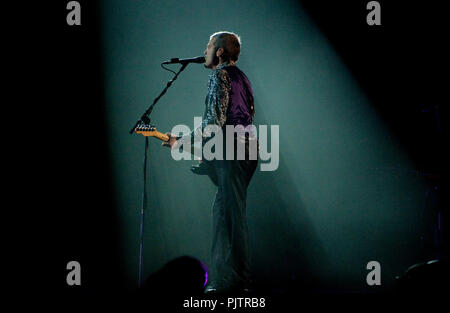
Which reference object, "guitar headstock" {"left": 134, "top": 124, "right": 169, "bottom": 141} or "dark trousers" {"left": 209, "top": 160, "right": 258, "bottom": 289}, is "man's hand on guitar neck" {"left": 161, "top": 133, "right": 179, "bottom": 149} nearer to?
"guitar headstock" {"left": 134, "top": 124, "right": 169, "bottom": 141}

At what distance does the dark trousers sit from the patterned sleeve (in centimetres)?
26

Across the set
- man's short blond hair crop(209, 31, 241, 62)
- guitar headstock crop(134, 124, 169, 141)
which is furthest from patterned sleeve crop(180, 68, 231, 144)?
guitar headstock crop(134, 124, 169, 141)

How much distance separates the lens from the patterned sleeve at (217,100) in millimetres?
2248

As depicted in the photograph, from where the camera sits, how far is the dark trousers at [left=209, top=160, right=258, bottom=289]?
2.20 meters

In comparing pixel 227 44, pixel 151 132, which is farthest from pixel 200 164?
pixel 227 44

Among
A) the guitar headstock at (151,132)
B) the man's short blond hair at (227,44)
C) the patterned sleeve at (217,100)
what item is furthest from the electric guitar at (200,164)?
the man's short blond hair at (227,44)

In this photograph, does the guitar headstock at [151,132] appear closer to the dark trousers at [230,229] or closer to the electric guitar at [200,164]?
the electric guitar at [200,164]

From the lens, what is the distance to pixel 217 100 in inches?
88.9

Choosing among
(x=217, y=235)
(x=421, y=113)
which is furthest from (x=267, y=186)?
(x=421, y=113)

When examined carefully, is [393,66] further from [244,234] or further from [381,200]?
[244,234]

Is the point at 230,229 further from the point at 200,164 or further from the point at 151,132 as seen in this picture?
the point at 151,132

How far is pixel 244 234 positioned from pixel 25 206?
2.08 metres

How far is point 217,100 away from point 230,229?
2.75 feet

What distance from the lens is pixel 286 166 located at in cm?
341
